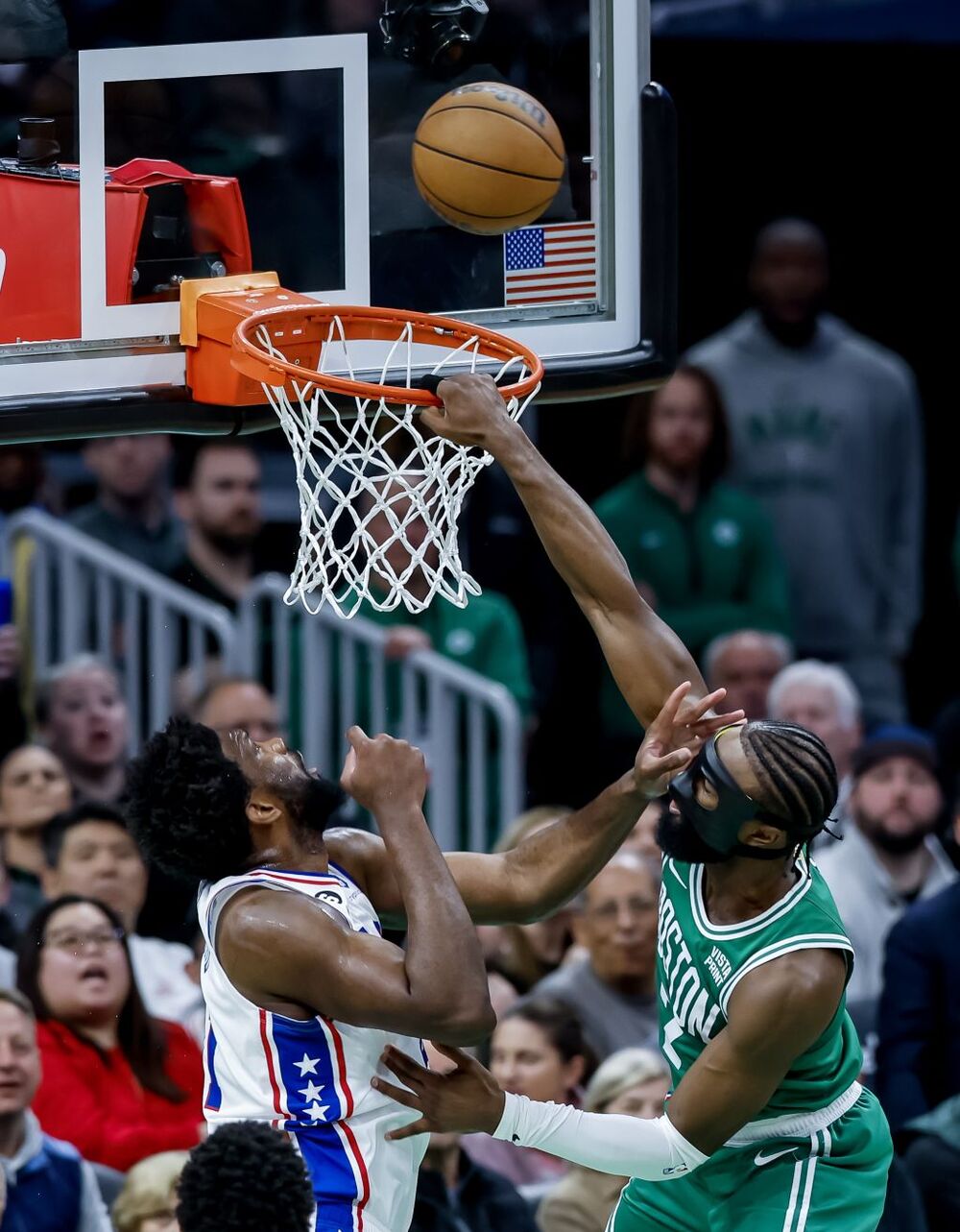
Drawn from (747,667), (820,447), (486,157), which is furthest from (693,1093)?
(820,447)

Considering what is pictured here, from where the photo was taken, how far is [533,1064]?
6.84 meters

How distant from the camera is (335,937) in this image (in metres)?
4.44

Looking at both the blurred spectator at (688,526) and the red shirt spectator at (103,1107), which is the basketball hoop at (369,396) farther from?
the blurred spectator at (688,526)

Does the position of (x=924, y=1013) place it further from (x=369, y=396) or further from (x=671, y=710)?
(x=369, y=396)

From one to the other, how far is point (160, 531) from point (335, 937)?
4.86m

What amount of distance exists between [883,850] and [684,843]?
3.65 metres

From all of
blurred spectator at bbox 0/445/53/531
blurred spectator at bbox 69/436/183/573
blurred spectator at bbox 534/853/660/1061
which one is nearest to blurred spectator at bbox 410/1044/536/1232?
blurred spectator at bbox 534/853/660/1061

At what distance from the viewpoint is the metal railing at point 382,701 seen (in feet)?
28.7

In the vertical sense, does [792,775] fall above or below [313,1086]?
above

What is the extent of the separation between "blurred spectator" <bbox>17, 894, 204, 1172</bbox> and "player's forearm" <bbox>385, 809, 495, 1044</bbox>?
2289 millimetres

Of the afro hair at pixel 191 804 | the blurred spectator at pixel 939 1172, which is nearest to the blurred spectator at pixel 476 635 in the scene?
the blurred spectator at pixel 939 1172

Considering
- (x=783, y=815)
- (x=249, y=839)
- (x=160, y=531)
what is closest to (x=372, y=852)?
(x=249, y=839)

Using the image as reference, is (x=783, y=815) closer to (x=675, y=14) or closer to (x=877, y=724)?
(x=877, y=724)

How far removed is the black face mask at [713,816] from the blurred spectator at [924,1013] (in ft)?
8.46
